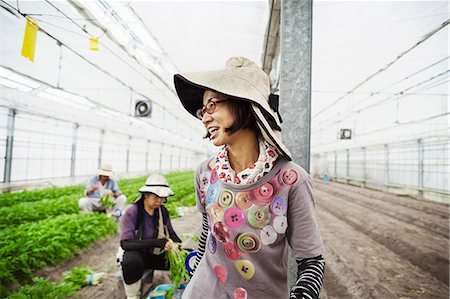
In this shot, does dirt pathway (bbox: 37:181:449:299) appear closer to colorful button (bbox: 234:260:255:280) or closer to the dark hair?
colorful button (bbox: 234:260:255:280)

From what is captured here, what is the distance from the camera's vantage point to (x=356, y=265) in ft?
14.0

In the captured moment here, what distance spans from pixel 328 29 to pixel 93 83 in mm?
8428

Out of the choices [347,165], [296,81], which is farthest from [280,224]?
[347,165]

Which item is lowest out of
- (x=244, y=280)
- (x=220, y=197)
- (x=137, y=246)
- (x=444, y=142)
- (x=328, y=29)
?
(x=137, y=246)

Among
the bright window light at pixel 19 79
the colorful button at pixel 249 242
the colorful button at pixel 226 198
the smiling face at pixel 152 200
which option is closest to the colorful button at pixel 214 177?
the colorful button at pixel 226 198

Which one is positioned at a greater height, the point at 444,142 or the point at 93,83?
the point at 93,83

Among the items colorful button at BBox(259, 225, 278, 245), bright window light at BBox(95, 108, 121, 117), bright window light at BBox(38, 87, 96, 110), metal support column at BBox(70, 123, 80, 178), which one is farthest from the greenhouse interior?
metal support column at BBox(70, 123, 80, 178)

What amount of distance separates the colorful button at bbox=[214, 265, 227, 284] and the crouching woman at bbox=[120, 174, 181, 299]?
2.03 m

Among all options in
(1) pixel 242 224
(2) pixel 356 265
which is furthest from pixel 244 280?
(2) pixel 356 265

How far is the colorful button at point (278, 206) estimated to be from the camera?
3.67ft

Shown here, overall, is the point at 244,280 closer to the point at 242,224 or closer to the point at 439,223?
the point at 242,224

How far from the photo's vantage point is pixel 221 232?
119cm

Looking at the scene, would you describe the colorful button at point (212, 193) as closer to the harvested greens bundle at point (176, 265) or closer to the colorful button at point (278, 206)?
the colorful button at point (278, 206)

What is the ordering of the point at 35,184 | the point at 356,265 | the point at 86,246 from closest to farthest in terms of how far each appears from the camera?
the point at 356,265, the point at 86,246, the point at 35,184
